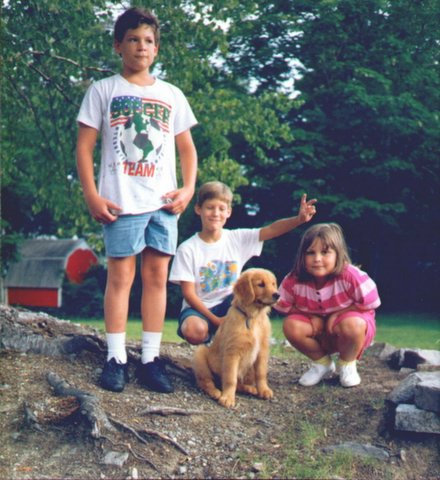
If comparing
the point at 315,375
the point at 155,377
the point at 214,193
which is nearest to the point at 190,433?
the point at 155,377

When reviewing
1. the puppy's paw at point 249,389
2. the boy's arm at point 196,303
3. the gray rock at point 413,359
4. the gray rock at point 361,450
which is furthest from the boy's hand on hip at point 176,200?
the gray rock at point 413,359

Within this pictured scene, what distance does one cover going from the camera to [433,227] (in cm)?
1694

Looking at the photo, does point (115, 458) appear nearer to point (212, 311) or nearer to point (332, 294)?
point (212, 311)

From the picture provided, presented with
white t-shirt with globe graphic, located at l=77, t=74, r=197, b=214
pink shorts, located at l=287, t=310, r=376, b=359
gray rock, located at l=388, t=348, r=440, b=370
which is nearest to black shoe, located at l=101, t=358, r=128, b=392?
white t-shirt with globe graphic, located at l=77, t=74, r=197, b=214

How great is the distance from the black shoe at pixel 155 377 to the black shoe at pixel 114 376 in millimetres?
138

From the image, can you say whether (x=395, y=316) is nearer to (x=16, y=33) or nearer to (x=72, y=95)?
(x=72, y=95)

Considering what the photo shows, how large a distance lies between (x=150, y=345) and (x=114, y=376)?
Answer: 1.11ft

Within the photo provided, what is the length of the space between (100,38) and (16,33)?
→ 1528 mm

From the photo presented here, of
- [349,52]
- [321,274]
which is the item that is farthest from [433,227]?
[321,274]

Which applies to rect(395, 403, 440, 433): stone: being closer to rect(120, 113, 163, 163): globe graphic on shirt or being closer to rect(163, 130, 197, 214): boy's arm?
rect(163, 130, 197, 214): boy's arm

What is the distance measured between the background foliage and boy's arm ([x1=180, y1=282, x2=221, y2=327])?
3328 mm

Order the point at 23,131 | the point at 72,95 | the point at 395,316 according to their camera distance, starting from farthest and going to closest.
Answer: the point at 395,316
the point at 23,131
the point at 72,95

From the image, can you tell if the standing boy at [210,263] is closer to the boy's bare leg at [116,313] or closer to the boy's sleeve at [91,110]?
the boy's bare leg at [116,313]

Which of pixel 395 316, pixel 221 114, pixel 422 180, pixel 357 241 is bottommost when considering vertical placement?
pixel 395 316
